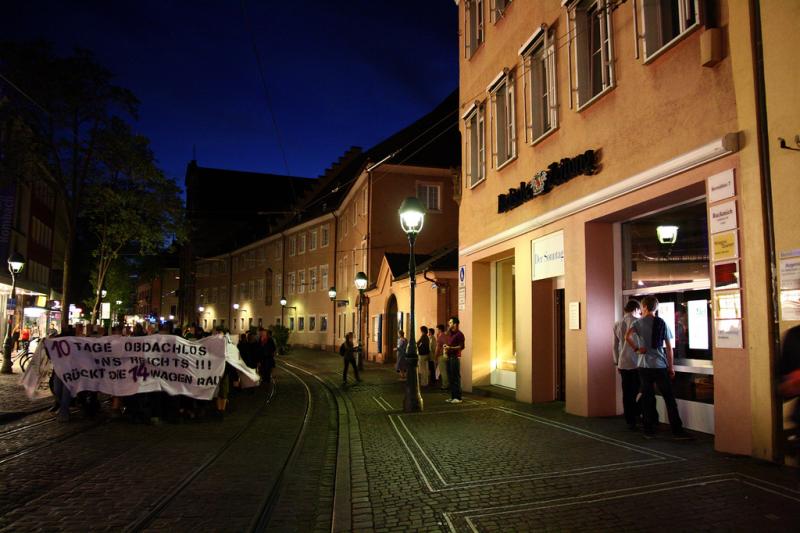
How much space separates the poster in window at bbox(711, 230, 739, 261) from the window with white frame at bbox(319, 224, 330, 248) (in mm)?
38754

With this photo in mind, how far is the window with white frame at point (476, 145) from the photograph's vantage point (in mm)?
16125

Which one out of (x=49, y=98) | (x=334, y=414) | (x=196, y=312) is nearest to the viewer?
(x=334, y=414)

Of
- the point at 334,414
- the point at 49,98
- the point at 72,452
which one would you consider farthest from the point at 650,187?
the point at 49,98

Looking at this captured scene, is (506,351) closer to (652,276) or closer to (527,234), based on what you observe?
(527,234)

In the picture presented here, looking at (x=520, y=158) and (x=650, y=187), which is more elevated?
(x=520, y=158)

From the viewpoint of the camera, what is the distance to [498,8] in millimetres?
14898

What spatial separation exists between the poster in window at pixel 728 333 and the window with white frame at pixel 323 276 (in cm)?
3849

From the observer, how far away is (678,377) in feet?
29.8

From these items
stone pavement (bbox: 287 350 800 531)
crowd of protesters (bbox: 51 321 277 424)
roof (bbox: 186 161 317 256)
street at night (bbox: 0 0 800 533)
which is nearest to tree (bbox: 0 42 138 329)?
street at night (bbox: 0 0 800 533)

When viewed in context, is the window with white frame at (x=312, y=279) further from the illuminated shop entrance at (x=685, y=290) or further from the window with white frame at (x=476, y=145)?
the illuminated shop entrance at (x=685, y=290)

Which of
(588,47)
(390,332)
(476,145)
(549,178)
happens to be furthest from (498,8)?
(390,332)

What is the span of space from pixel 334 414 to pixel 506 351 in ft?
16.4

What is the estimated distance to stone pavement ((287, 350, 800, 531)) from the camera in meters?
5.09

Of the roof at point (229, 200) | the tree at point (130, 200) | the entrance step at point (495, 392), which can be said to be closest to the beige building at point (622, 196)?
the entrance step at point (495, 392)
